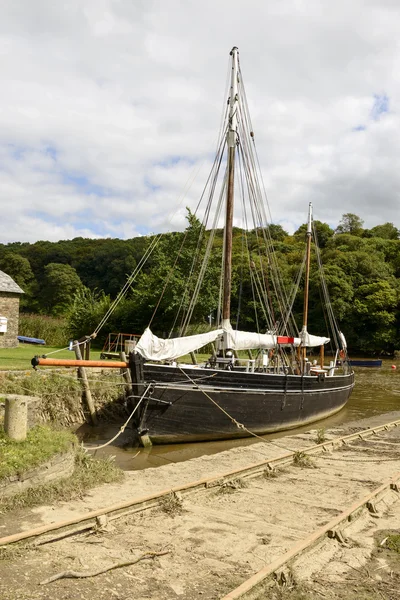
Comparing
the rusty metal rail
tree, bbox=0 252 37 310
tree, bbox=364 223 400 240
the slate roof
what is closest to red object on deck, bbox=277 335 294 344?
the rusty metal rail

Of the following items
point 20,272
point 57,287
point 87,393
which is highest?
point 20,272

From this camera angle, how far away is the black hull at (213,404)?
14.6m

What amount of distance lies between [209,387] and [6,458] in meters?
7.37

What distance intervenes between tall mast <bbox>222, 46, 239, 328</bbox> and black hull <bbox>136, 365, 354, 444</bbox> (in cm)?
242

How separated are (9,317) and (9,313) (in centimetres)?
22

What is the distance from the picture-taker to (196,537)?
7.18m

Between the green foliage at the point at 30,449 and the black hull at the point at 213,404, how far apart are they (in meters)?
4.46

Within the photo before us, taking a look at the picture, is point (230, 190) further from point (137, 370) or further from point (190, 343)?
point (137, 370)

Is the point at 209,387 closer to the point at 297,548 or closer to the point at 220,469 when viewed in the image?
the point at 220,469

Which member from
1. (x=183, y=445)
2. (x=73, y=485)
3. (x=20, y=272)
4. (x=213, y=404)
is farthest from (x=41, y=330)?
(x=20, y=272)

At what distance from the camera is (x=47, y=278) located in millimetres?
77125

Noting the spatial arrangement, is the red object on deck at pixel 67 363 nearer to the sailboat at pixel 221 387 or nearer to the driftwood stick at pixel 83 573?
the sailboat at pixel 221 387

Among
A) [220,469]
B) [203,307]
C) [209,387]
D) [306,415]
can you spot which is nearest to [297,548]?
[220,469]

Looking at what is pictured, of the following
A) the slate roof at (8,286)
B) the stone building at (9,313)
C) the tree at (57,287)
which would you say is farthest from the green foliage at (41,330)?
the tree at (57,287)
